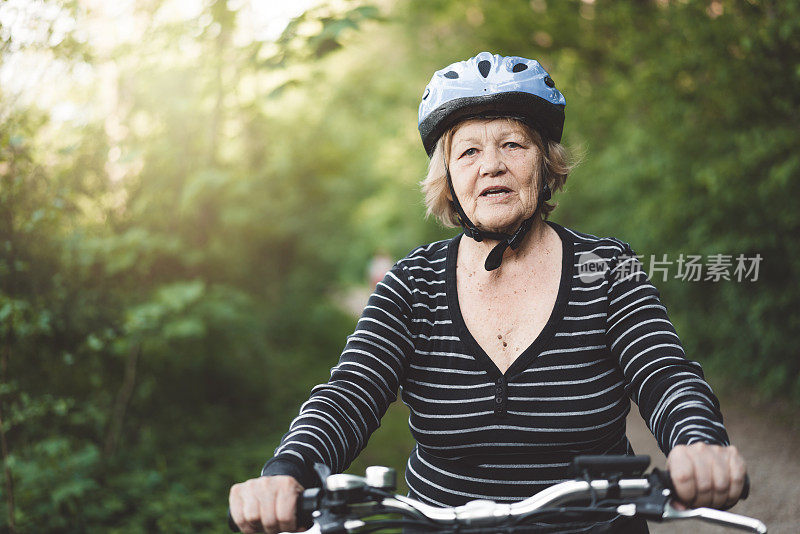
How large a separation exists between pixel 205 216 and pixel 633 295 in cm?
596

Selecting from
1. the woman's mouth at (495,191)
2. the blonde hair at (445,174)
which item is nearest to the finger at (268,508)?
the woman's mouth at (495,191)

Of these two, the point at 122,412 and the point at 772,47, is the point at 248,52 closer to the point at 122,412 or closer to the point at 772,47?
the point at 122,412

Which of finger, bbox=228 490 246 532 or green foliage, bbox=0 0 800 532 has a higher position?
green foliage, bbox=0 0 800 532

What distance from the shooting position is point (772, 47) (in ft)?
16.5

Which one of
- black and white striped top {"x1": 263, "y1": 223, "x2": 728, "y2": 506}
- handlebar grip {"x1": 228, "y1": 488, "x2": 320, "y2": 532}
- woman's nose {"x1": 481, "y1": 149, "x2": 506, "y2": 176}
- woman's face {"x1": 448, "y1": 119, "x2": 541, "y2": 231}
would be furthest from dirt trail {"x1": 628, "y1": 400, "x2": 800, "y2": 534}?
handlebar grip {"x1": 228, "y1": 488, "x2": 320, "y2": 532}

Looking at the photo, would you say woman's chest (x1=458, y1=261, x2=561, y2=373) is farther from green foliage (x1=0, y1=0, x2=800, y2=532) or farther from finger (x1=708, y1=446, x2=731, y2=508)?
green foliage (x1=0, y1=0, x2=800, y2=532)

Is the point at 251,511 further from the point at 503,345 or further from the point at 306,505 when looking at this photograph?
the point at 503,345

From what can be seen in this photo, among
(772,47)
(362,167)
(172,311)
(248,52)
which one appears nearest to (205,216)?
(172,311)

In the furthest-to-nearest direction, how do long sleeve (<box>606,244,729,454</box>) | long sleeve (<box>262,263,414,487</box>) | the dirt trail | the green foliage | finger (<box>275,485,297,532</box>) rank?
the dirt trail
the green foliage
long sleeve (<box>262,263,414,487</box>)
long sleeve (<box>606,244,729,454</box>)
finger (<box>275,485,297,532</box>)

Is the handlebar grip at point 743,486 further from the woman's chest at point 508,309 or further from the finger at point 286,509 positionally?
the finger at point 286,509

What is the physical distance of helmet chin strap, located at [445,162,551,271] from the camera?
231 cm

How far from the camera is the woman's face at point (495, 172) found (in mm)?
2314

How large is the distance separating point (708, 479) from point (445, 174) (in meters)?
1.39

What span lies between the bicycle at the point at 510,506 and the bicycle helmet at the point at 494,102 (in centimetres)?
85
